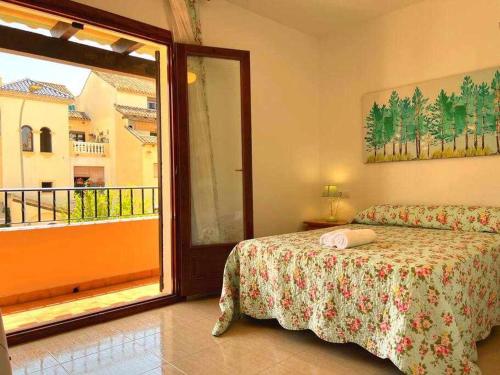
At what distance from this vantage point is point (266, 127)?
153 inches

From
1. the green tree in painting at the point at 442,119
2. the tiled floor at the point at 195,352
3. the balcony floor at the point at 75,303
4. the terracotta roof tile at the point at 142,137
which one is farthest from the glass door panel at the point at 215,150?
the terracotta roof tile at the point at 142,137

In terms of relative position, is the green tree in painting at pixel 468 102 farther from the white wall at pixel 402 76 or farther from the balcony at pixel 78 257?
the balcony at pixel 78 257

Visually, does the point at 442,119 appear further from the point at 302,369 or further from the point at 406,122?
the point at 302,369

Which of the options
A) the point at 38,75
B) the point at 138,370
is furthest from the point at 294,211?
the point at 38,75

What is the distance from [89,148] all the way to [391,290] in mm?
11049

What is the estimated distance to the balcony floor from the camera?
310 cm

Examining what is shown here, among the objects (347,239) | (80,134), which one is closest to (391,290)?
(347,239)

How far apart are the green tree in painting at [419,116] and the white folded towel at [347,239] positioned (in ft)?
5.18

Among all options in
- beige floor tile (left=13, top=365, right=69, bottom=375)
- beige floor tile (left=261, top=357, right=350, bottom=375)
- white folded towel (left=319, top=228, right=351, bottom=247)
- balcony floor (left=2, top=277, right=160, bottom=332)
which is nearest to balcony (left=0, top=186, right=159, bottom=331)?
balcony floor (left=2, top=277, right=160, bottom=332)

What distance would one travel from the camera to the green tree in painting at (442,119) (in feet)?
10.9

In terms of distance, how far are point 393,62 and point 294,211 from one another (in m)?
1.87

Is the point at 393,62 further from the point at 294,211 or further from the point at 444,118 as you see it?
the point at 294,211

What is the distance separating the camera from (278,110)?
401 centimetres

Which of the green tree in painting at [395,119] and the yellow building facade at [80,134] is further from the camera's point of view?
the yellow building facade at [80,134]
